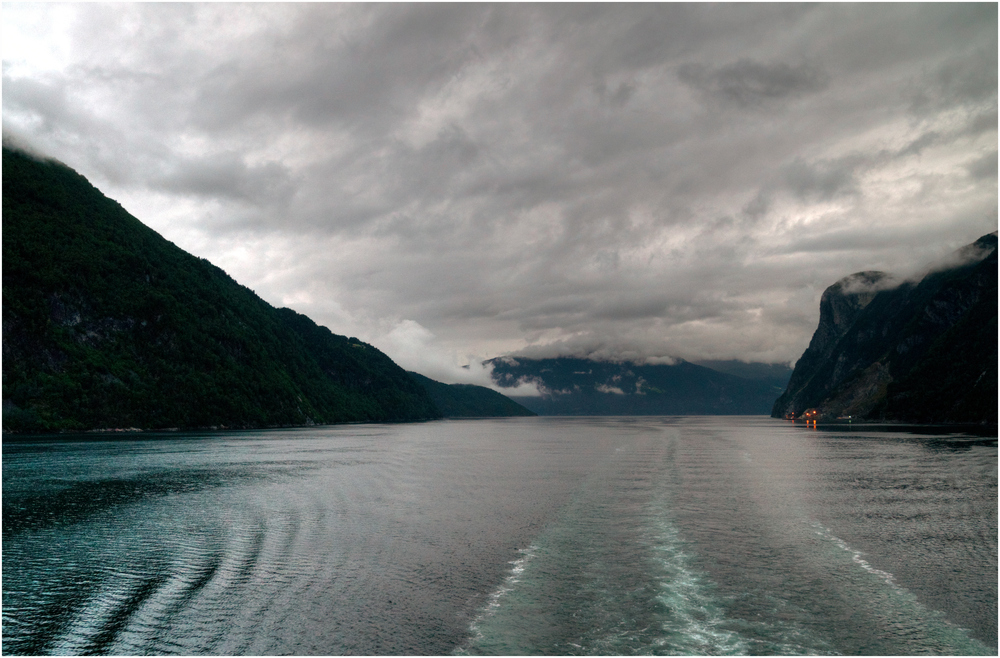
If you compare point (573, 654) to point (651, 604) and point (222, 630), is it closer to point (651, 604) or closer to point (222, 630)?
point (651, 604)

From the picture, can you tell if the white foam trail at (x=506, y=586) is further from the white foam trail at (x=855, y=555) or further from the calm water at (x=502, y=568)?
the white foam trail at (x=855, y=555)

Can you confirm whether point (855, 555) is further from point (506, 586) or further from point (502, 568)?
point (506, 586)

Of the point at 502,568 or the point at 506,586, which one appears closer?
the point at 506,586

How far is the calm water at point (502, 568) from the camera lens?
19.5m

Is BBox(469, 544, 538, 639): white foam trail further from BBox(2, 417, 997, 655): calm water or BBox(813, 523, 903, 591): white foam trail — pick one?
BBox(813, 523, 903, 591): white foam trail

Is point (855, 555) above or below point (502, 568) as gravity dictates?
below

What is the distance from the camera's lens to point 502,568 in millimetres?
27891

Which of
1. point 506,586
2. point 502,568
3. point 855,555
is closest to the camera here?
point 506,586

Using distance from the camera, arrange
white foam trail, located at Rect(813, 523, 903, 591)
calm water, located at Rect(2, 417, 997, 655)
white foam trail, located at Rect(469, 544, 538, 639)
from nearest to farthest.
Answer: calm water, located at Rect(2, 417, 997, 655) → white foam trail, located at Rect(469, 544, 538, 639) → white foam trail, located at Rect(813, 523, 903, 591)

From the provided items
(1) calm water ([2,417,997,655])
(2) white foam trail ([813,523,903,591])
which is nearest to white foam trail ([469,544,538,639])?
(1) calm water ([2,417,997,655])

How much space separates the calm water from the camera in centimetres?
1945

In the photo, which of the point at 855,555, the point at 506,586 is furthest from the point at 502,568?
the point at 855,555

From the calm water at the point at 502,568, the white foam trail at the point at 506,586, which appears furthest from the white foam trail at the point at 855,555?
the white foam trail at the point at 506,586

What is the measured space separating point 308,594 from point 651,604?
13.9m
